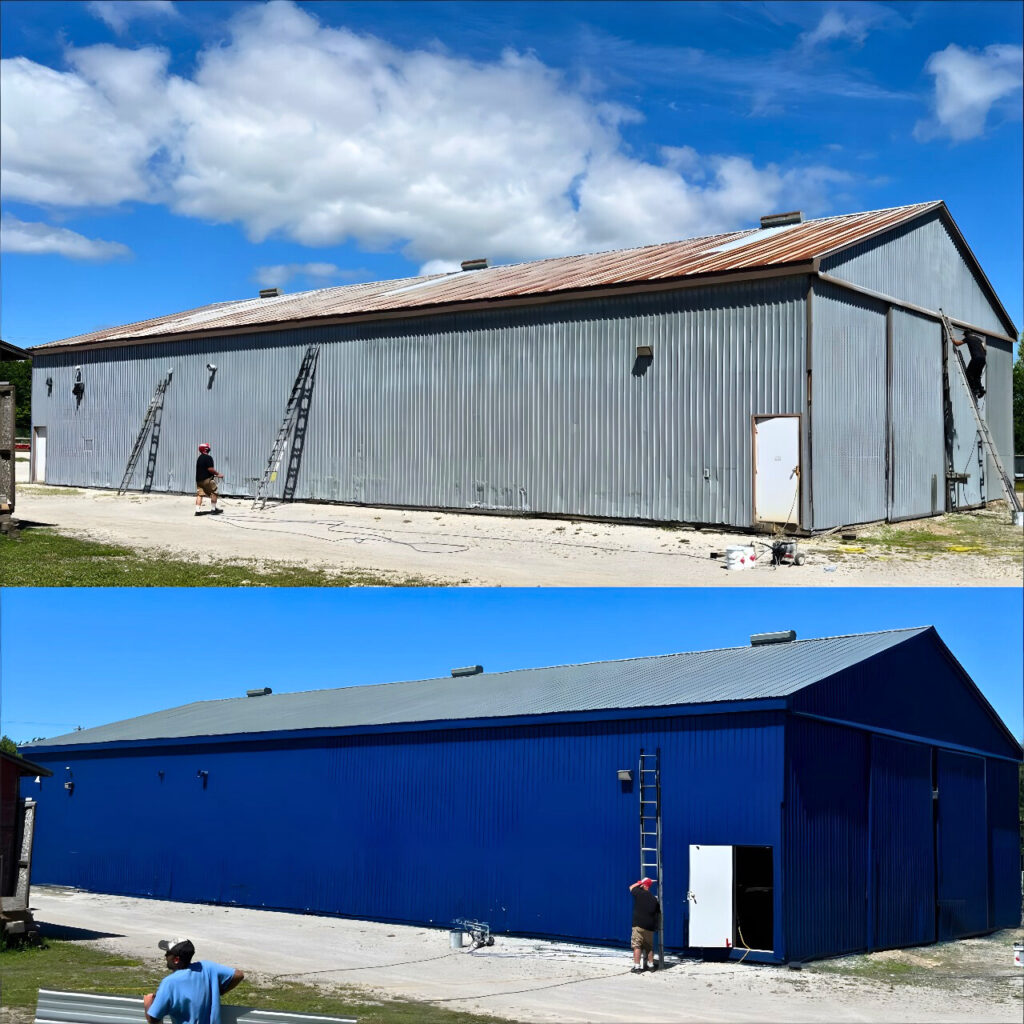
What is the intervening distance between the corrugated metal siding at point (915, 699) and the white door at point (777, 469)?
12.3ft

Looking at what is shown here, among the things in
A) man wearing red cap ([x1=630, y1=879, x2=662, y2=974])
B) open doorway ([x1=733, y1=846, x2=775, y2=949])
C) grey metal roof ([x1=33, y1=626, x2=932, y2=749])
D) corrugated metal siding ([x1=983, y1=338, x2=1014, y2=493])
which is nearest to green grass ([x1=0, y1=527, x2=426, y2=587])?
grey metal roof ([x1=33, y1=626, x2=932, y2=749])

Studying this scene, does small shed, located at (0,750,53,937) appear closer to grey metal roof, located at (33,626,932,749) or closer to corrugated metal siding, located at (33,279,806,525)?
grey metal roof, located at (33,626,932,749)

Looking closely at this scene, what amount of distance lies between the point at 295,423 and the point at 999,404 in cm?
1956

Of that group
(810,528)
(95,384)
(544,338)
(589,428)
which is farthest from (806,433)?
(95,384)

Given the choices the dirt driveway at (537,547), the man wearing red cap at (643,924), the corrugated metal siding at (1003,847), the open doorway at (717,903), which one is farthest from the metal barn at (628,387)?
the man wearing red cap at (643,924)

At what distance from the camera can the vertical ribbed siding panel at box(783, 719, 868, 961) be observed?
15.0 meters

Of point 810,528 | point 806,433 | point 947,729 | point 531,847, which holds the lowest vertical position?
point 531,847

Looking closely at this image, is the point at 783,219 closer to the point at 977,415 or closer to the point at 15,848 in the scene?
the point at 977,415

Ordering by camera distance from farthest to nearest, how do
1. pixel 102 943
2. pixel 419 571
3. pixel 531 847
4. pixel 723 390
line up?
pixel 723 390 → pixel 419 571 → pixel 531 847 → pixel 102 943

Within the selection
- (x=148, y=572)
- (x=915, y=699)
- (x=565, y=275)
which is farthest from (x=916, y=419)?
(x=148, y=572)

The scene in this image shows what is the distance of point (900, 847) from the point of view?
17547 millimetres

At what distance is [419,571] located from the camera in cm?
1923

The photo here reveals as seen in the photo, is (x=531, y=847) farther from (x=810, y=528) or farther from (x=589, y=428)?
(x=589, y=428)

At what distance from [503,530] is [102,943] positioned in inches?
437
